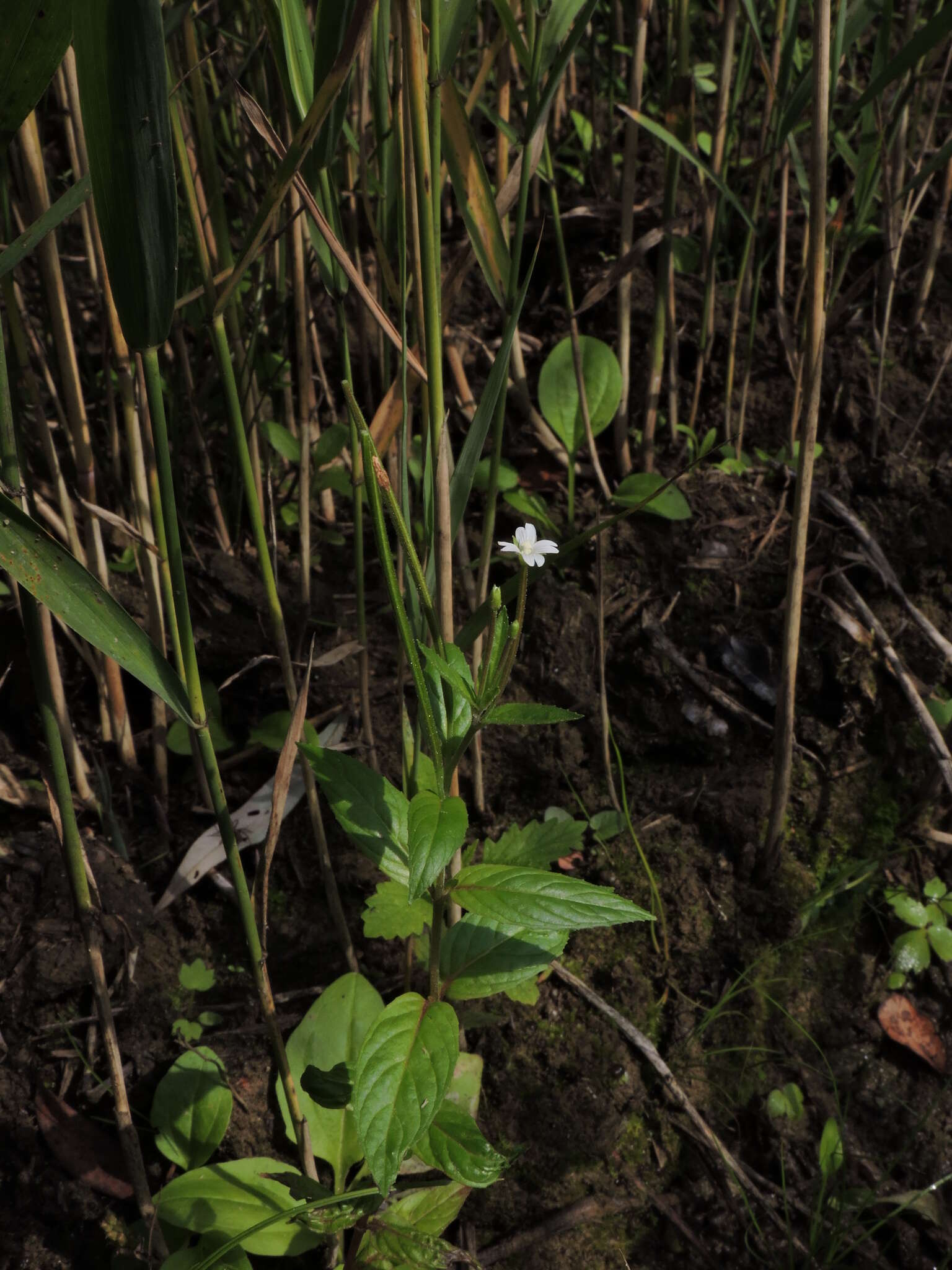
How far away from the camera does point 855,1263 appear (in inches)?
42.6

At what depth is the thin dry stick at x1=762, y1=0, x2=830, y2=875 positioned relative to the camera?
90 centimetres

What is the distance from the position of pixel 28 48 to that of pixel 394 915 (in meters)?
0.80

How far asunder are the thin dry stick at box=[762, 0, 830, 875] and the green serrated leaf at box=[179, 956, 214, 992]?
2.50ft

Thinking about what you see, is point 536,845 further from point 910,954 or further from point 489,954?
point 910,954

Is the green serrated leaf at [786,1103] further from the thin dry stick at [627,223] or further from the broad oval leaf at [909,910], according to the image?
the thin dry stick at [627,223]

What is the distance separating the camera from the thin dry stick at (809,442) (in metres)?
0.90

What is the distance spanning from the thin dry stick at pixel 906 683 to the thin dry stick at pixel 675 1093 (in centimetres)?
55

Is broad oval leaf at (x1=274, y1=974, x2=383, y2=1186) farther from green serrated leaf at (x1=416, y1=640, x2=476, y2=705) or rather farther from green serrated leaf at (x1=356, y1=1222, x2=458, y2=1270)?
green serrated leaf at (x1=416, y1=640, x2=476, y2=705)

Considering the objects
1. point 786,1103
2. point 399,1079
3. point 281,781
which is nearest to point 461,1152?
point 399,1079

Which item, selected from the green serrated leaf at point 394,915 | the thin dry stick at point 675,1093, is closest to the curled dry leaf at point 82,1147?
the green serrated leaf at point 394,915

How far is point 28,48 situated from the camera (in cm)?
56

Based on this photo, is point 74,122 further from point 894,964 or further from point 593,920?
point 894,964

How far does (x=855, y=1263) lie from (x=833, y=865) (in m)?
0.49

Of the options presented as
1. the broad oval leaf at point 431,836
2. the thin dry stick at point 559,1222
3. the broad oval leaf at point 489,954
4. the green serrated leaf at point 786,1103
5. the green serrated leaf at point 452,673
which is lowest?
the thin dry stick at point 559,1222
